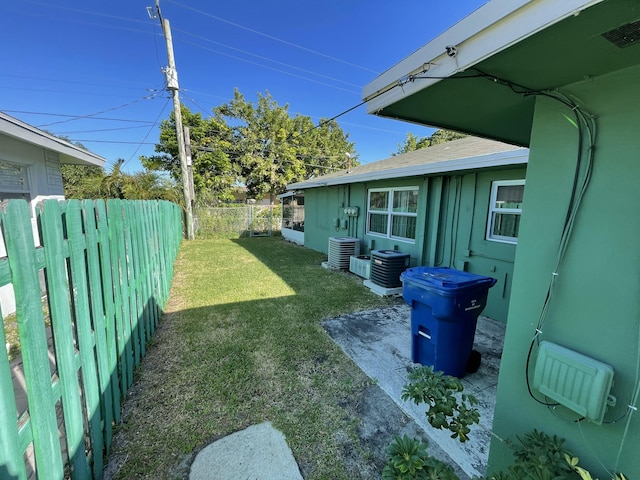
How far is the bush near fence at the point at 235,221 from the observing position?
14.0 metres

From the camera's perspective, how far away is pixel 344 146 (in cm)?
2888

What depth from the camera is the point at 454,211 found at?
527 centimetres

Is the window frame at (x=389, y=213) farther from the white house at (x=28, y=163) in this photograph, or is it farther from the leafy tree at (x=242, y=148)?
the leafy tree at (x=242, y=148)

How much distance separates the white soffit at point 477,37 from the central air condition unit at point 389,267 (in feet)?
15.0

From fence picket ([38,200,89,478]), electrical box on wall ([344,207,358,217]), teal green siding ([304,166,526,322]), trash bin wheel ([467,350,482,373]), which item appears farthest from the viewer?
electrical box on wall ([344,207,358,217])

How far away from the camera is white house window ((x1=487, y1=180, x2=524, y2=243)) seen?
14.1 ft

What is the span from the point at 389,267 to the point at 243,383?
3.73 metres

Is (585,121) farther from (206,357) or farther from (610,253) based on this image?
(206,357)

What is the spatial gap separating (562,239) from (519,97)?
2.57ft

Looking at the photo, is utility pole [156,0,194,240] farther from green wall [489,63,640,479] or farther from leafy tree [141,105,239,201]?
green wall [489,63,640,479]

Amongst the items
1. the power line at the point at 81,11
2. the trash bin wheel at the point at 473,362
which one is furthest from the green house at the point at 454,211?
the power line at the point at 81,11

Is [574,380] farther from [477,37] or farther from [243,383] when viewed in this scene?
[243,383]

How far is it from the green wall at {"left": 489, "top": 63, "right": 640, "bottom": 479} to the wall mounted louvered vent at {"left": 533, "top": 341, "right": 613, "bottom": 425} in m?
0.05

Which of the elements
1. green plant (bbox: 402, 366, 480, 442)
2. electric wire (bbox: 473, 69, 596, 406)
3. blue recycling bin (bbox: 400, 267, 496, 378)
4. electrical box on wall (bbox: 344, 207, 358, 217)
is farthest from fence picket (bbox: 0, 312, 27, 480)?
electrical box on wall (bbox: 344, 207, 358, 217)
